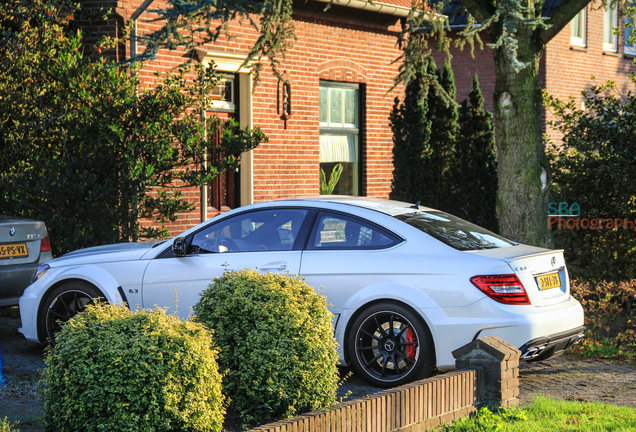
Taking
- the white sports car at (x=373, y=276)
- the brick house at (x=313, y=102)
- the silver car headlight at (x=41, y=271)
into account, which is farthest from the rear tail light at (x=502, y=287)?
the brick house at (x=313, y=102)

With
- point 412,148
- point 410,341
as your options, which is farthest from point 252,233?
point 412,148

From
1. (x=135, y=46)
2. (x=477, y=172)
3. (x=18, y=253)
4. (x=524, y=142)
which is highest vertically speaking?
(x=135, y=46)

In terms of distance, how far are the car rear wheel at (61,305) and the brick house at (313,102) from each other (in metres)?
4.44

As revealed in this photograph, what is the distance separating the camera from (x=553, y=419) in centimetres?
533

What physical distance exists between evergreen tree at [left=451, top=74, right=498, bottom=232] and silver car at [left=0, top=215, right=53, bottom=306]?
28.7 ft

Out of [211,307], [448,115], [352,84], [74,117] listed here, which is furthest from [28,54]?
[448,115]

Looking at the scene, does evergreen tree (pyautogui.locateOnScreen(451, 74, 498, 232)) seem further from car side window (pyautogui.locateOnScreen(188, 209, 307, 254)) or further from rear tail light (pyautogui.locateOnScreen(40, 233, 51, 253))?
rear tail light (pyautogui.locateOnScreen(40, 233, 51, 253))

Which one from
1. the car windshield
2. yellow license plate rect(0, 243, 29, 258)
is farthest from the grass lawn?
yellow license plate rect(0, 243, 29, 258)

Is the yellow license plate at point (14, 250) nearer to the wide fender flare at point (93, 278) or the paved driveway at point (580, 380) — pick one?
the wide fender flare at point (93, 278)

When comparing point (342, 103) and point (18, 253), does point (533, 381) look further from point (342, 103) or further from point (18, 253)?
point (342, 103)

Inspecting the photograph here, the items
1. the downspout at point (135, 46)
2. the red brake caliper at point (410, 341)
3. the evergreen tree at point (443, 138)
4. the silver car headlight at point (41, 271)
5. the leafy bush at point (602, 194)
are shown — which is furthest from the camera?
the evergreen tree at point (443, 138)

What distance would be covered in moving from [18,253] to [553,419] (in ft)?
18.9

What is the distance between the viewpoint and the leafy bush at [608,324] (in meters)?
7.74

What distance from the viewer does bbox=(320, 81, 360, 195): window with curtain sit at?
14.6m
